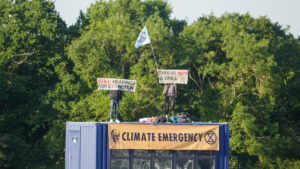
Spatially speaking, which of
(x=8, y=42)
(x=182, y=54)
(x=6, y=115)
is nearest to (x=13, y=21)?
(x=8, y=42)

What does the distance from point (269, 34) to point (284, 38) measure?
2.80m

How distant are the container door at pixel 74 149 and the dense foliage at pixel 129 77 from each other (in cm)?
1389

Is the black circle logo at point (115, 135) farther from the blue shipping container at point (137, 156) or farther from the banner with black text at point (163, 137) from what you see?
the blue shipping container at point (137, 156)

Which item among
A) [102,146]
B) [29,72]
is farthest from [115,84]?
[29,72]

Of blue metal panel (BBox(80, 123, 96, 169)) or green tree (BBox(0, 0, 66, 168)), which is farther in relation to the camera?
green tree (BBox(0, 0, 66, 168))

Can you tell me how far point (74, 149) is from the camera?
863 inches

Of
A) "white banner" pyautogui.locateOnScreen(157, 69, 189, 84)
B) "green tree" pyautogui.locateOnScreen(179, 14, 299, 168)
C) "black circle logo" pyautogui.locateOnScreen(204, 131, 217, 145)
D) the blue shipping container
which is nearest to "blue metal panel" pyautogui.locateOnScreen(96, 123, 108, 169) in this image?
the blue shipping container

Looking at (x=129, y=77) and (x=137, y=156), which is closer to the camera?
(x=137, y=156)

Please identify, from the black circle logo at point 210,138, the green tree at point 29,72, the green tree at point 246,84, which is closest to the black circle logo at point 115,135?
the black circle logo at point 210,138

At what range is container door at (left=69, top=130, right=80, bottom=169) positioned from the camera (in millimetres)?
21766

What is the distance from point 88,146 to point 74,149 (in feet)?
3.44

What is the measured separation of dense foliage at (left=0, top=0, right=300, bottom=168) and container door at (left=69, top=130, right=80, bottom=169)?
13886 mm

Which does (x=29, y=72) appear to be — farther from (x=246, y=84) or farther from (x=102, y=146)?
(x=102, y=146)

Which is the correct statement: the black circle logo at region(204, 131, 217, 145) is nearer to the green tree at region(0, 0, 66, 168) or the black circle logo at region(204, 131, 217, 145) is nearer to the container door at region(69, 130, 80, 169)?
the container door at region(69, 130, 80, 169)
